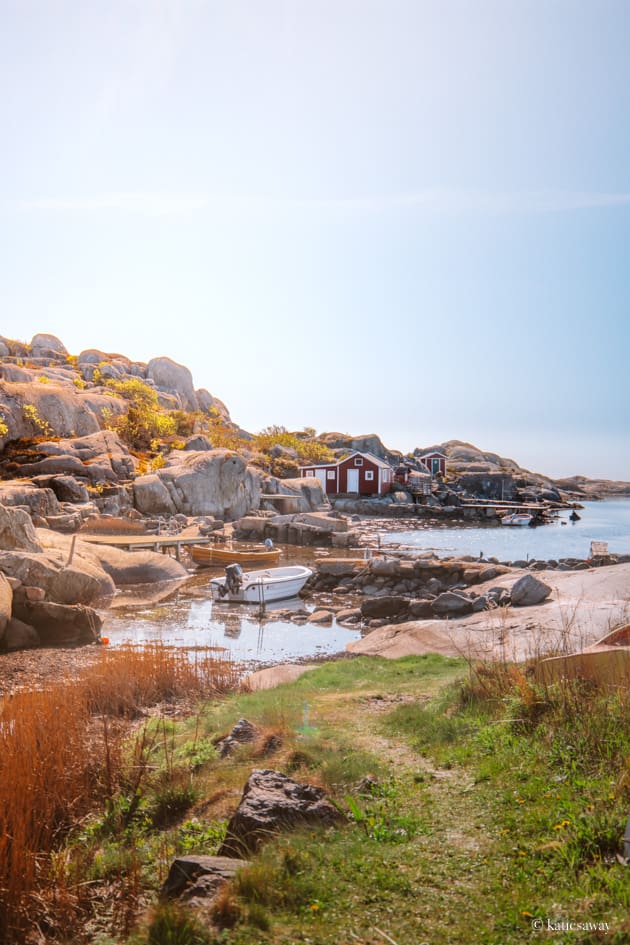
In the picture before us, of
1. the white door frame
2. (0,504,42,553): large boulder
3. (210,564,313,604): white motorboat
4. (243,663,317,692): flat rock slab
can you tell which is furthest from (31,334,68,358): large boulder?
(243,663,317,692): flat rock slab

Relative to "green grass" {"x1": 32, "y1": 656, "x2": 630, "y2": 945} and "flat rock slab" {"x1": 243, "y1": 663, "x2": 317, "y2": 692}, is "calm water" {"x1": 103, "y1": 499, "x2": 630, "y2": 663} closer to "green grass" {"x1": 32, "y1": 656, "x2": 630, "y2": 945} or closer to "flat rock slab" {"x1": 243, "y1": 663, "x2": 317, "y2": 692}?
"flat rock slab" {"x1": 243, "y1": 663, "x2": 317, "y2": 692}

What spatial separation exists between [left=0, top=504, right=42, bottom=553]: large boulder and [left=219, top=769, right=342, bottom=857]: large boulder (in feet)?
52.0

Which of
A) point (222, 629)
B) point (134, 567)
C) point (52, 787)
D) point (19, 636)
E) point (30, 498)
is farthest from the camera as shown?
point (30, 498)

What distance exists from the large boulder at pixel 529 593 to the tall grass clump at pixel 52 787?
10856 mm

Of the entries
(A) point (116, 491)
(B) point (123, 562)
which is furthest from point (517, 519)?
(B) point (123, 562)

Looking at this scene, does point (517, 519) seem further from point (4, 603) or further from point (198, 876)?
point (198, 876)

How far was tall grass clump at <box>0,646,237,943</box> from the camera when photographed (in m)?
4.59

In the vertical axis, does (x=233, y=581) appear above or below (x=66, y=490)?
below

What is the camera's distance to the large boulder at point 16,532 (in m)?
19.0

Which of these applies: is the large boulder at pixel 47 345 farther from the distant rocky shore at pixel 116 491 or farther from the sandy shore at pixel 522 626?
the sandy shore at pixel 522 626

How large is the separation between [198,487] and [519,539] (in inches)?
1020

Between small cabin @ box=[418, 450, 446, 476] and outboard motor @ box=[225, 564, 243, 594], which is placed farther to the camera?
small cabin @ box=[418, 450, 446, 476]

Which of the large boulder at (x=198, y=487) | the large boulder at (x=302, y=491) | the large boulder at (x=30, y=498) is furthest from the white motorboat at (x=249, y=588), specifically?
the large boulder at (x=302, y=491)

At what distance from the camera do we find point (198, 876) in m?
4.33
